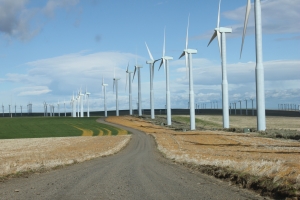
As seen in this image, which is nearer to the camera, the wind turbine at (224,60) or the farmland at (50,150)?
the farmland at (50,150)

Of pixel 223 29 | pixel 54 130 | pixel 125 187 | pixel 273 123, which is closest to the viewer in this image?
pixel 125 187

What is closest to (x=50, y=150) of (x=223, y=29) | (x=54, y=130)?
(x=223, y=29)

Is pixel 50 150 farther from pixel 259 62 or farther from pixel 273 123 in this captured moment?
pixel 273 123

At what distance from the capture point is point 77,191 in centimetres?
1633

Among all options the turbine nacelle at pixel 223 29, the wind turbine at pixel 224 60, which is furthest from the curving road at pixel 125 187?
the turbine nacelle at pixel 223 29

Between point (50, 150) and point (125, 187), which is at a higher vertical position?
point (125, 187)

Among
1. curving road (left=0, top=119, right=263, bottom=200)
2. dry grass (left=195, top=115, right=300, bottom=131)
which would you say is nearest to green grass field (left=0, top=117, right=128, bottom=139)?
dry grass (left=195, top=115, right=300, bottom=131)

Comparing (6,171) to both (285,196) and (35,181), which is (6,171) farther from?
(285,196)

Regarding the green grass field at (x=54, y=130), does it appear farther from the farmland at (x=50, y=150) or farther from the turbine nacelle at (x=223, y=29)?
the turbine nacelle at (x=223, y=29)

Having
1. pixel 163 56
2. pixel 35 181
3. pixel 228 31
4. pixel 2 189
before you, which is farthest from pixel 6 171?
pixel 163 56

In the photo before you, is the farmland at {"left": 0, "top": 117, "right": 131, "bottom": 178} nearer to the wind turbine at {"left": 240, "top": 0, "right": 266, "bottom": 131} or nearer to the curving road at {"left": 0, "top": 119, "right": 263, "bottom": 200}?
the curving road at {"left": 0, "top": 119, "right": 263, "bottom": 200}

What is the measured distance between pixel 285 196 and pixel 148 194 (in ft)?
13.3

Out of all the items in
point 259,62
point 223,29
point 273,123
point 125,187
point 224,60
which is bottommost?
point 273,123

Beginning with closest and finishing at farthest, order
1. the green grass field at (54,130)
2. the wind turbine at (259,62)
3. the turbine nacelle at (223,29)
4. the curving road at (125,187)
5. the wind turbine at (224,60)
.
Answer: the curving road at (125,187) < the wind turbine at (259,62) < the wind turbine at (224,60) < the turbine nacelle at (223,29) < the green grass field at (54,130)
